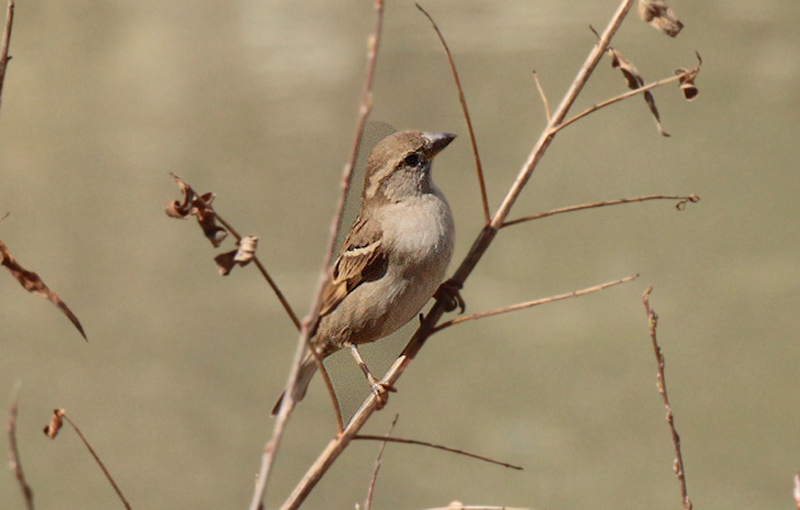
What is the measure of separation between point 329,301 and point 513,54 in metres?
3.73

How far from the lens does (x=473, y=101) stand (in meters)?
5.12

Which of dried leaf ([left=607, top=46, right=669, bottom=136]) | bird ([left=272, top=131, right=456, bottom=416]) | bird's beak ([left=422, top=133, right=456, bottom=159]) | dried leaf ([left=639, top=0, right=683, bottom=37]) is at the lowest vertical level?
bird ([left=272, top=131, right=456, bottom=416])

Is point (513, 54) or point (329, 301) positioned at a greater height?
point (329, 301)

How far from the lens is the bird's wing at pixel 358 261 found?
1.71m

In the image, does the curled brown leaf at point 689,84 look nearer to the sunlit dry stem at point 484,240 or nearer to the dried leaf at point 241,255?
the sunlit dry stem at point 484,240

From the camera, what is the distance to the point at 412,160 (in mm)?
1793

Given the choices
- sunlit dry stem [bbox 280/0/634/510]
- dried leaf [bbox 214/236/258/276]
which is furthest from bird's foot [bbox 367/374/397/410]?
dried leaf [bbox 214/236/258/276]

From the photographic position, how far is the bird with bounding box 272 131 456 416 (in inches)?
63.5

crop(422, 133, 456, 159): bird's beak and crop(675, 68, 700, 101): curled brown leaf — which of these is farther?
crop(422, 133, 456, 159): bird's beak

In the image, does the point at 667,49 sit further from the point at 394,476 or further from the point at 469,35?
the point at 394,476

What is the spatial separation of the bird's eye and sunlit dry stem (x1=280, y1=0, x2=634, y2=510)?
2.29 feet

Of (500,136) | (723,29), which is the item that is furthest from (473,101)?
(723,29)

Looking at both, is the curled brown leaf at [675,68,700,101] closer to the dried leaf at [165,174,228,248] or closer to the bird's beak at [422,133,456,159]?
the dried leaf at [165,174,228,248]

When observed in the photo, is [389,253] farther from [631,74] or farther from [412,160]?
[631,74]
